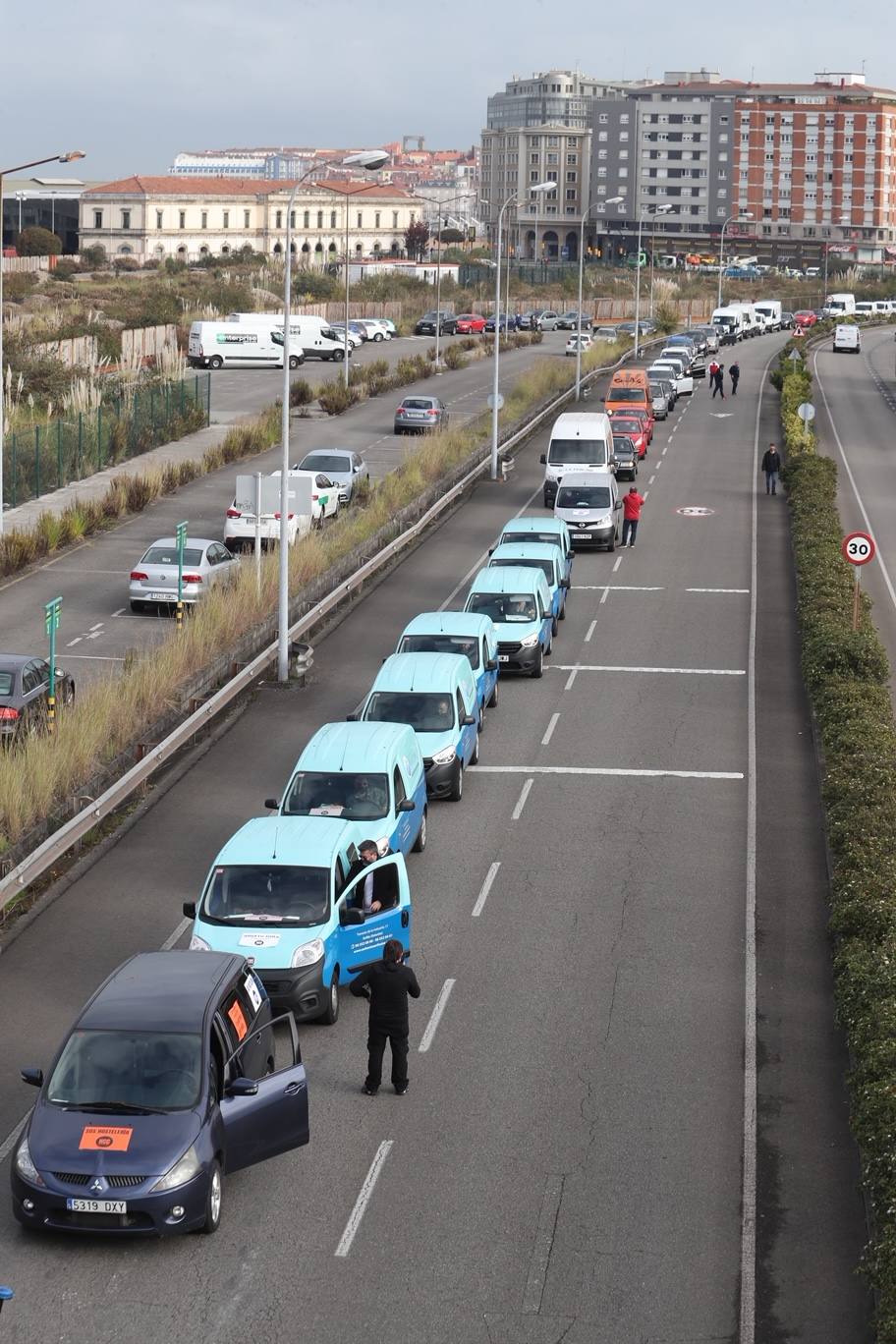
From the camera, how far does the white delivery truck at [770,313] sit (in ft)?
388

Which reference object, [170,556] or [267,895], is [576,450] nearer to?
[170,556]

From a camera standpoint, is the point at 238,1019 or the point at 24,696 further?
the point at 24,696

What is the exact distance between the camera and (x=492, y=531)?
42.1m

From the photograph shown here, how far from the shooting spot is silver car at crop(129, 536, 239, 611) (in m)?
32.4

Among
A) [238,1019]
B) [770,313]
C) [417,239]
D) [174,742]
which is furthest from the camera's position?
[417,239]

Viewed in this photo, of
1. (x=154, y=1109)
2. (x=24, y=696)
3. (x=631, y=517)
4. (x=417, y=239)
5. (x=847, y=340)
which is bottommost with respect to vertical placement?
(x=154, y=1109)

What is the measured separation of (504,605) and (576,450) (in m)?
17.4

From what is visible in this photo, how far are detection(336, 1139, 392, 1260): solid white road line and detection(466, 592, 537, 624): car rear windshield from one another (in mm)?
16017

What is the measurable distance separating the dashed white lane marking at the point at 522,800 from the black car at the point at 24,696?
19.7ft

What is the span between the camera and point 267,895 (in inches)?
651

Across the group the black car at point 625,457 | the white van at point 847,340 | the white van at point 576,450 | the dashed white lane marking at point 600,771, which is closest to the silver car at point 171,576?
the dashed white lane marking at point 600,771

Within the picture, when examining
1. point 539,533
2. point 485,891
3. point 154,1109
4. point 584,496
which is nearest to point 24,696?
point 485,891

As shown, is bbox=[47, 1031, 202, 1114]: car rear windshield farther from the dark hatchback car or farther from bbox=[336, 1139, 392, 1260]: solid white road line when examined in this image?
bbox=[336, 1139, 392, 1260]: solid white road line

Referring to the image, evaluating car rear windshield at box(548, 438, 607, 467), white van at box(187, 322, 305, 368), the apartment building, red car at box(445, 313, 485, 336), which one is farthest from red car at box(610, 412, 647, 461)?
the apartment building
